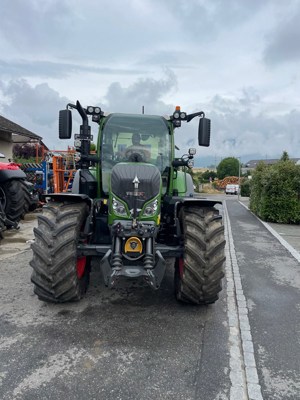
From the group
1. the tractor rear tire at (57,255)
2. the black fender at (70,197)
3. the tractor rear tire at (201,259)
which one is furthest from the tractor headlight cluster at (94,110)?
the tractor rear tire at (201,259)

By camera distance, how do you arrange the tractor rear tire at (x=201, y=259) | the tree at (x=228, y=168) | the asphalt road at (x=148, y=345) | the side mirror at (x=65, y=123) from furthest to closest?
the tree at (x=228, y=168), the side mirror at (x=65, y=123), the tractor rear tire at (x=201, y=259), the asphalt road at (x=148, y=345)

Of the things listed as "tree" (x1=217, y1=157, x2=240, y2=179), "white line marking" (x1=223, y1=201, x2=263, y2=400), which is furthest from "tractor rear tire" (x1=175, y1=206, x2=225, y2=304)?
"tree" (x1=217, y1=157, x2=240, y2=179)

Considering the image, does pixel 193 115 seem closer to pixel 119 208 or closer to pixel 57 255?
pixel 119 208

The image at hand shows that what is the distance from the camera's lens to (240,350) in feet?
11.5

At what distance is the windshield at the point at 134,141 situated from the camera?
5.12 meters

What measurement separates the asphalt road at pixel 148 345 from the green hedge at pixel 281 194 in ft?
29.0

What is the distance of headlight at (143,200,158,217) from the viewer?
410cm

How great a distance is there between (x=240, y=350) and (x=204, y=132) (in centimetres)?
316

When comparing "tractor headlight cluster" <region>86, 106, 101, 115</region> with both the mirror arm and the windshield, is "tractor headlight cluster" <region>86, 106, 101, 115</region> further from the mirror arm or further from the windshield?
the mirror arm

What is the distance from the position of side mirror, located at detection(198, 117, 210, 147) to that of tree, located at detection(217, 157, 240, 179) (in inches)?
2825

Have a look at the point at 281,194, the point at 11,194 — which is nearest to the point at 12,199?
the point at 11,194

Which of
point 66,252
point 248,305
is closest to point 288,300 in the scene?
point 248,305

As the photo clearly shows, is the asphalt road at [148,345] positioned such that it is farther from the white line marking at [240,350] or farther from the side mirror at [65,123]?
the side mirror at [65,123]

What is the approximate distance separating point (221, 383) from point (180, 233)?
1.84 metres
